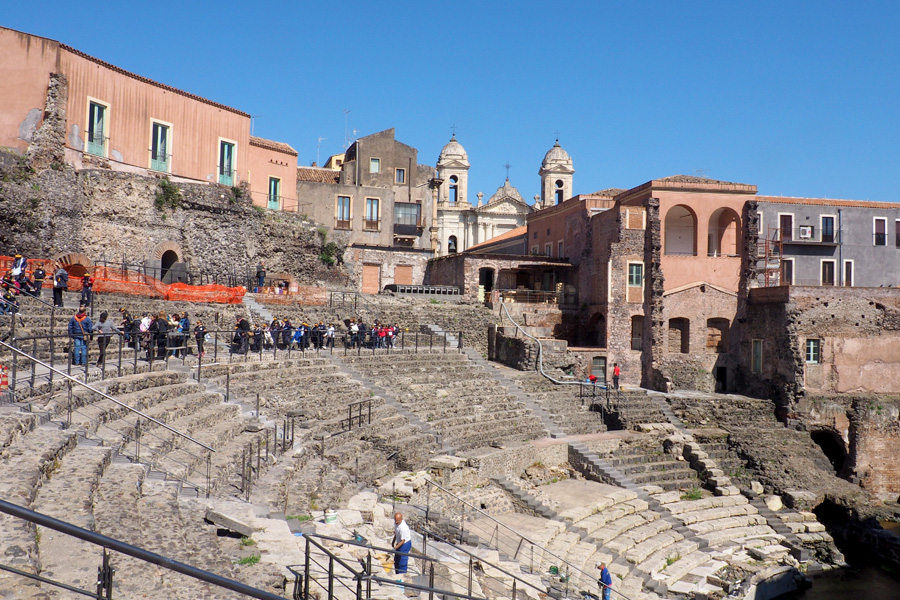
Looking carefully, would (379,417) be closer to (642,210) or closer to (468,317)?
(468,317)

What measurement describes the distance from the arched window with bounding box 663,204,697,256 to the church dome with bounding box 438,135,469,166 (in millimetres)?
33595

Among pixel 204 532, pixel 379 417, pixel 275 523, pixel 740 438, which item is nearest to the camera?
pixel 204 532

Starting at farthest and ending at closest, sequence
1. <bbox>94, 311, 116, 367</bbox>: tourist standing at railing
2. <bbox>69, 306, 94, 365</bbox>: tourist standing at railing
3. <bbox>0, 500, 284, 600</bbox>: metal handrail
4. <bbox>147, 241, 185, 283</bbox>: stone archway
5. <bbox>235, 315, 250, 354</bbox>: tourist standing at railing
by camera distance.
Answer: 1. <bbox>147, 241, 185, 283</bbox>: stone archway
2. <bbox>235, 315, 250, 354</bbox>: tourist standing at railing
3. <bbox>69, 306, 94, 365</bbox>: tourist standing at railing
4. <bbox>94, 311, 116, 367</bbox>: tourist standing at railing
5. <bbox>0, 500, 284, 600</bbox>: metal handrail

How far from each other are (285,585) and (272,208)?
→ 2885 centimetres

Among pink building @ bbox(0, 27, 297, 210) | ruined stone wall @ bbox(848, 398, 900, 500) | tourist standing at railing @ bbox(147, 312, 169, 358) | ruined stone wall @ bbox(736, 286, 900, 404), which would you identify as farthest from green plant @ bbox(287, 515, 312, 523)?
ruined stone wall @ bbox(848, 398, 900, 500)

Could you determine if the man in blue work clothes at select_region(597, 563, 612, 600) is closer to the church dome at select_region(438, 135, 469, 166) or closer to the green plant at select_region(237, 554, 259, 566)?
the green plant at select_region(237, 554, 259, 566)

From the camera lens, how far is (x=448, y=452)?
19.1 m

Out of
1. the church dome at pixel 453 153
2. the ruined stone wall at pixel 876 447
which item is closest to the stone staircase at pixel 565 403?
the ruined stone wall at pixel 876 447

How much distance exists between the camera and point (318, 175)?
41344 mm

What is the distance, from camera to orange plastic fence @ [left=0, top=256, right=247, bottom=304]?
63.4ft

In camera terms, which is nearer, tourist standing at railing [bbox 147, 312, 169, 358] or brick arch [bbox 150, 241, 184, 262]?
tourist standing at railing [bbox 147, 312, 169, 358]

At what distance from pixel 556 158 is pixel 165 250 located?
45.5 metres

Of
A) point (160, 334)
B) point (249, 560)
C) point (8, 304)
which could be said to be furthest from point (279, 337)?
point (249, 560)

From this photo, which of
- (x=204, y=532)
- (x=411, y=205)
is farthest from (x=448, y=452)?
(x=411, y=205)
